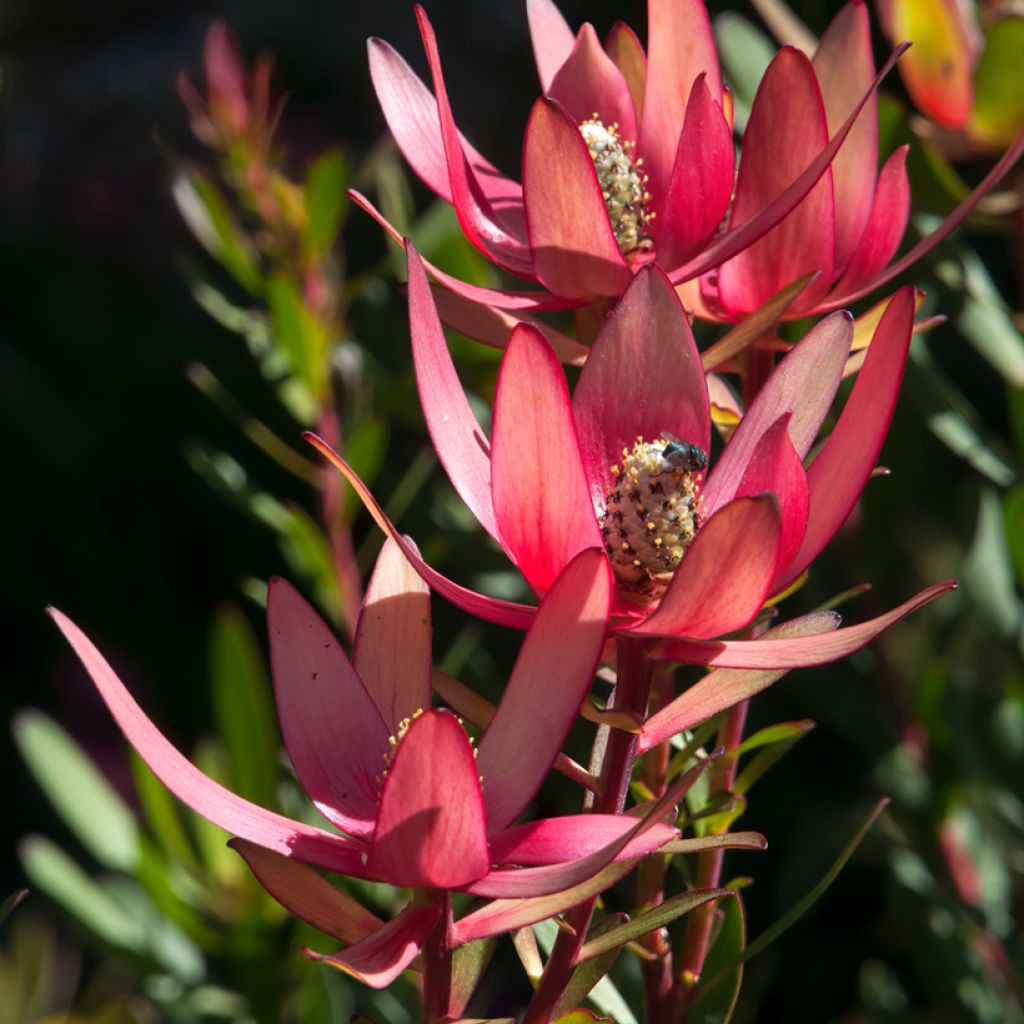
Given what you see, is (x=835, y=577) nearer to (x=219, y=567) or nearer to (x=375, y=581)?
(x=375, y=581)

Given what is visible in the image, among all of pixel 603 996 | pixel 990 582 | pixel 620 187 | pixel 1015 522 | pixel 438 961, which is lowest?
pixel 990 582

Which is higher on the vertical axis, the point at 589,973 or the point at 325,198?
the point at 325,198

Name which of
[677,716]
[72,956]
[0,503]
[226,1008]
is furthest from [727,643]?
[0,503]

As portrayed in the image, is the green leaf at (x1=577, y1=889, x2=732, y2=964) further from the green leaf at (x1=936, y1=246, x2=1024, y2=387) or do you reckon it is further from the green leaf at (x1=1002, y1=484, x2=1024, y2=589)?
the green leaf at (x1=936, y1=246, x2=1024, y2=387)

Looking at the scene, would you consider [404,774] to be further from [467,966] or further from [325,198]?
[325,198]

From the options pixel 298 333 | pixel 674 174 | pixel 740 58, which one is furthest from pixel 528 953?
pixel 740 58

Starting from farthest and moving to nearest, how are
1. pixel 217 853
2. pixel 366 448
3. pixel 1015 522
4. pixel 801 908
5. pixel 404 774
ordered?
1. pixel 217 853
2. pixel 366 448
3. pixel 1015 522
4. pixel 801 908
5. pixel 404 774

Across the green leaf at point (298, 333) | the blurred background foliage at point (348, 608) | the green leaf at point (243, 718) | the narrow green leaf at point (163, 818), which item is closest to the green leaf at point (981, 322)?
the blurred background foliage at point (348, 608)
